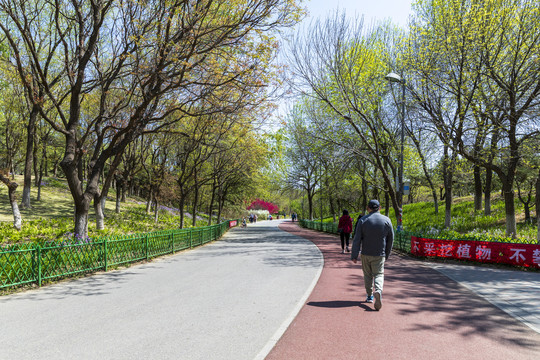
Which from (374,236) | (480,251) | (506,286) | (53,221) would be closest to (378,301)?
(374,236)

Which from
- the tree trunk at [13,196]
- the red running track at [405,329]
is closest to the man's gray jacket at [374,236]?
the red running track at [405,329]

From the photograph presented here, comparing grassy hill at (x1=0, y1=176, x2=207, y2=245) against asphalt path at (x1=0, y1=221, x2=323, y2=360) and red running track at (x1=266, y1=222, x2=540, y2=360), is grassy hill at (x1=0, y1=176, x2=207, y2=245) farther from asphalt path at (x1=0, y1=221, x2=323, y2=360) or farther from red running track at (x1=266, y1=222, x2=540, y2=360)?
red running track at (x1=266, y1=222, x2=540, y2=360)

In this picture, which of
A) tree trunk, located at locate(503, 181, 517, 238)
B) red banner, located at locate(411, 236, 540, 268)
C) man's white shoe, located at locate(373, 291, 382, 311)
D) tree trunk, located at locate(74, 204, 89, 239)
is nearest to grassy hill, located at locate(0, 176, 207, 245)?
tree trunk, located at locate(74, 204, 89, 239)

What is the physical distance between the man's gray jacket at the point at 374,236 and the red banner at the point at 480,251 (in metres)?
6.95

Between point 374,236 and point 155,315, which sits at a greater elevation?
point 374,236

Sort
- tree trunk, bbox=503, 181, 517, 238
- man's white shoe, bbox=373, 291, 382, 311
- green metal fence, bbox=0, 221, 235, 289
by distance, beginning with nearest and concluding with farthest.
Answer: man's white shoe, bbox=373, 291, 382, 311
green metal fence, bbox=0, 221, 235, 289
tree trunk, bbox=503, 181, 517, 238

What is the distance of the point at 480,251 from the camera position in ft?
37.1

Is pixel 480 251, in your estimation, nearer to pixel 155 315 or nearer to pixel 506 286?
pixel 506 286

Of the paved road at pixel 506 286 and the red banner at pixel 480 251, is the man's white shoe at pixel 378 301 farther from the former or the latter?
the red banner at pixel 480 251

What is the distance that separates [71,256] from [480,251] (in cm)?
1226

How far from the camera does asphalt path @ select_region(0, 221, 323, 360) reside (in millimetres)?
4156

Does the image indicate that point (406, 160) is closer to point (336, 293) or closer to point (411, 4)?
point (411, 4)

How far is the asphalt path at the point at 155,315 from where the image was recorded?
4156mm

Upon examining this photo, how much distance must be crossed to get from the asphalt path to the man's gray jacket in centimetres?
157
